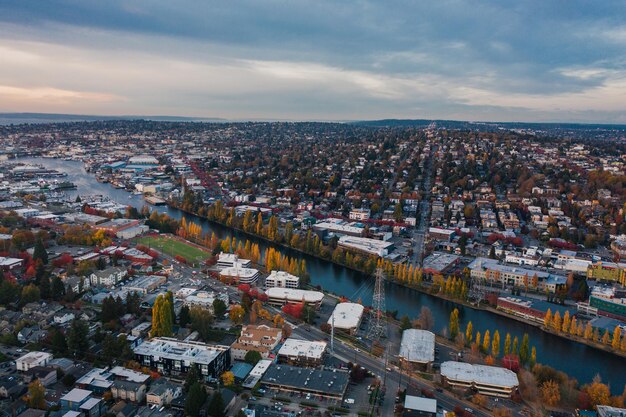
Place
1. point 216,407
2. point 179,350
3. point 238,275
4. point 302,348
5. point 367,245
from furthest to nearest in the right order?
point 367,245, point 238,275, point 302,348, point 179,350, point 216,407

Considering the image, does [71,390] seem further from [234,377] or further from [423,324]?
[423,324]

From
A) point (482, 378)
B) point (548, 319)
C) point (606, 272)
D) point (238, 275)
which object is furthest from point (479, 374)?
point (606, 272)

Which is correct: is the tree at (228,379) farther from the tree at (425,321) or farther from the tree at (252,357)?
the tree at (425,321)

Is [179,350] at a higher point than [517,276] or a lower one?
higher

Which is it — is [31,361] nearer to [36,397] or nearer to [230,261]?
[36,397]

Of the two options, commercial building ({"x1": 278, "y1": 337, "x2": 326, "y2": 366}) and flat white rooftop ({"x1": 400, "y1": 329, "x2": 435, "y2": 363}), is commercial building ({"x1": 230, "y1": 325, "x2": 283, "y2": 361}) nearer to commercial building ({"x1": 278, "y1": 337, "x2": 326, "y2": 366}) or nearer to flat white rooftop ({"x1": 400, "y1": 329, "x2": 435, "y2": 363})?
commercial building ({"x1": 278, "y1": 337, "x2": 326, "y2": 366})

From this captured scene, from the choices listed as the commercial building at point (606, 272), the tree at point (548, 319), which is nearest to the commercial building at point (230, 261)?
the tree at point (548, 319)

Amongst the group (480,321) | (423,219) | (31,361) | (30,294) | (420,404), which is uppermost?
(30,294)
